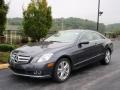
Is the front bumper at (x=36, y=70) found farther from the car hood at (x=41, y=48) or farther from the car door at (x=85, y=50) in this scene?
the car door at (x=85, y=50)

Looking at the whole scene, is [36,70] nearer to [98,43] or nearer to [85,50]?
[85,50]

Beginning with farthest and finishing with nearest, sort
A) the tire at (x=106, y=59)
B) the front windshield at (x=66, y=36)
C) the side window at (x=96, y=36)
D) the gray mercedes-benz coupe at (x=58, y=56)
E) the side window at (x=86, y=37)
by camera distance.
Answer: the tire at (x=106, y=59)
the side window at (x=96, y=36)
the side window at (x=86, y=37)
the front windshield at (x=66, y=36)
the gray mercedes-benz coupe at (x=58, y=56)

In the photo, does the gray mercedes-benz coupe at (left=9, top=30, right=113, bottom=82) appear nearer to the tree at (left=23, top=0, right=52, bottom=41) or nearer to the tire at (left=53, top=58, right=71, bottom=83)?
the tire at (left=53, top=58, right=71, bottom=83)

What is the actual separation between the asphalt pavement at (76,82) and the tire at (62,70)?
14 cm

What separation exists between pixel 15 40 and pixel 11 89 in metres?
11.3

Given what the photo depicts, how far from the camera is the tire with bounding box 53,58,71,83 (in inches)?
258

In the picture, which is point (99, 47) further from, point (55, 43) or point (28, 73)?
point (28, 73)

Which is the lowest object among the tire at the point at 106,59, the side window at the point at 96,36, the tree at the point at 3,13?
the tire at the point at 106,59

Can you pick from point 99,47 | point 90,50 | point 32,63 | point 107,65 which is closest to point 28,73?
point 32,63

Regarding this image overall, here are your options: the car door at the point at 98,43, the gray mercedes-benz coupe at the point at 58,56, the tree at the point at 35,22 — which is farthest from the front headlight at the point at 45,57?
the tree at the point at 35,22

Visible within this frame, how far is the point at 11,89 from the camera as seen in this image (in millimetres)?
6066

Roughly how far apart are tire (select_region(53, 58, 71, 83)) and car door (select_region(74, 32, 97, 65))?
44 cm

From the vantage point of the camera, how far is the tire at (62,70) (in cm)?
656

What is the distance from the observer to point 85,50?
7.66 meters
